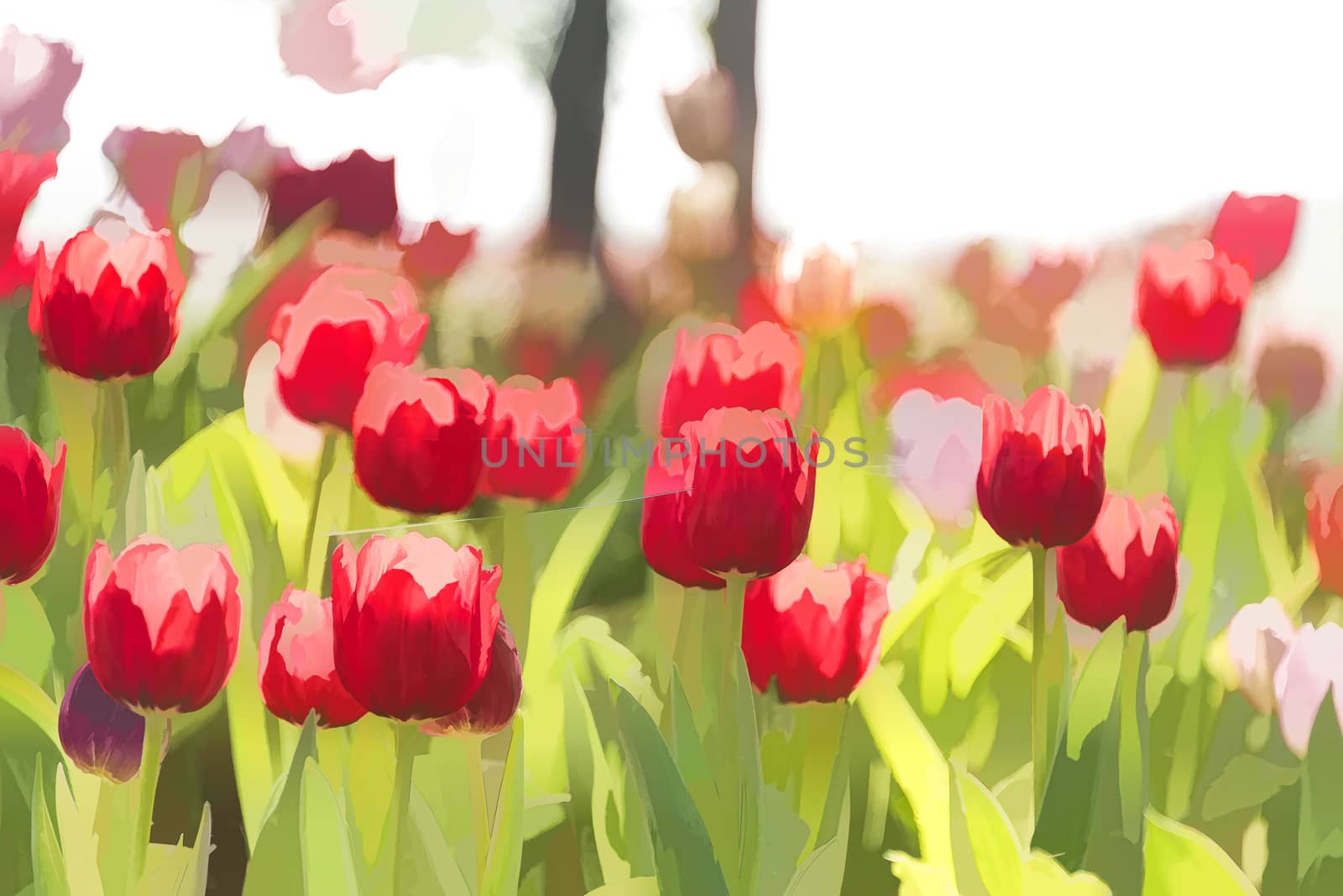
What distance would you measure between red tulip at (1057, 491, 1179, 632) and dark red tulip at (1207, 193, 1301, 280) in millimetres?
138

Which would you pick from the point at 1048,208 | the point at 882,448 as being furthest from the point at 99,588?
the point at 1048,208

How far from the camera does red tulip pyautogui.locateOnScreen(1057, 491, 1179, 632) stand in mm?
466

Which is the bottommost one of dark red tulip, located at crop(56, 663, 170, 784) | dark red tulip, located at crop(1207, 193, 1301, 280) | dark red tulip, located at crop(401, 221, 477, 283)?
dark red tulip, located at crop(56, 663, 170, 784)

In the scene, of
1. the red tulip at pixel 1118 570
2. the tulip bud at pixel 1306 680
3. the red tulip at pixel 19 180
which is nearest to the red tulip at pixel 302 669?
the red tulip at pixel 19 180

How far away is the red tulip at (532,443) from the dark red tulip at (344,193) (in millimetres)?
101

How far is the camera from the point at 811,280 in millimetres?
488

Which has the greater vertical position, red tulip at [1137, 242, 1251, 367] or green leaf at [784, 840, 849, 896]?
red tulip at [1137, 242, 1251, 367]

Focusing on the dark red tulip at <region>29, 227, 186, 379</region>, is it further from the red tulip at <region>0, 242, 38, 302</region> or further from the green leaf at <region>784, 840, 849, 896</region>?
the green leaf at <region>784, 840, 849, 896</region>

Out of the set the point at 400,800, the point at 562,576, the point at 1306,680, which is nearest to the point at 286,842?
the point at 400,800

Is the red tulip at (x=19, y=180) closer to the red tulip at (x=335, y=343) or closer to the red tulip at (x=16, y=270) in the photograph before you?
the red tulip at (x=16, y=270)

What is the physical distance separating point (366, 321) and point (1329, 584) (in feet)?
1.64

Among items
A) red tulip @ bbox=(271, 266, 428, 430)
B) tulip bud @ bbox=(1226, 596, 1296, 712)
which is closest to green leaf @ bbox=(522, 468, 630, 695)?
red tulip @ bbox=(271, 266, 428, 430)

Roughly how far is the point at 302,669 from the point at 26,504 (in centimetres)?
16

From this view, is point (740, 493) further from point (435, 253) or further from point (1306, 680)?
point (1306, 680)
